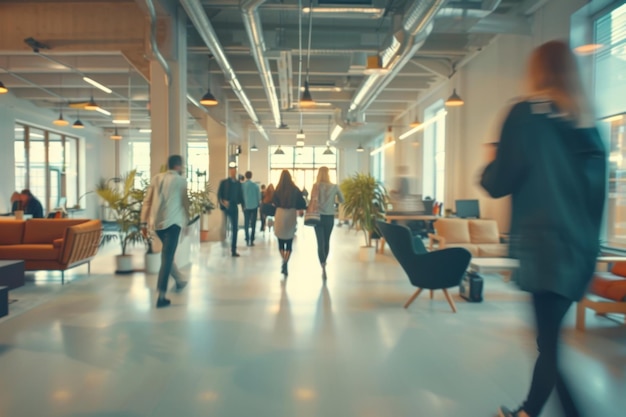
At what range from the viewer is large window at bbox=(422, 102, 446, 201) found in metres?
12.9

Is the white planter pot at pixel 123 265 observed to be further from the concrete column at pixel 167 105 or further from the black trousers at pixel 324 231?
the black trousers at pixel 324 231

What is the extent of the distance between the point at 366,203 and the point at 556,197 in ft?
21.5

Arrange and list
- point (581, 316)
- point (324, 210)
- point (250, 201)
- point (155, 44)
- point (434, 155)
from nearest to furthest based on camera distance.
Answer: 1. point (581, 316)
2. point (155, 44)
3. point (324, 210)
4. point (250, 201)
5. point (434, 155)

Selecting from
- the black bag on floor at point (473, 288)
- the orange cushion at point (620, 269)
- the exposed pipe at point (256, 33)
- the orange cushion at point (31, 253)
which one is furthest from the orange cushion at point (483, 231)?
the orange cushion at point (31, 253)

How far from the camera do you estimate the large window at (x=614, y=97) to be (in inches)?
229

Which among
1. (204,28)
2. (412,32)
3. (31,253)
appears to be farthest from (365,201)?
(31,253)

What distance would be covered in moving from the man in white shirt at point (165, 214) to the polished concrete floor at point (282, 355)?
0.38m

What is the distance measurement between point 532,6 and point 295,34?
148 inches

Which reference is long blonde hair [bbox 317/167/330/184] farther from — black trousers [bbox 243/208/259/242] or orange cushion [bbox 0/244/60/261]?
black trousers [bbox 243/208/259/242]

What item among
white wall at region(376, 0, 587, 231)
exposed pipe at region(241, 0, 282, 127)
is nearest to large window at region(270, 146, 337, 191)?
white wall at region(376, 0, 587, 231)

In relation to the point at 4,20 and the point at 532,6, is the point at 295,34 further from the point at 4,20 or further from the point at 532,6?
the point at 4,20

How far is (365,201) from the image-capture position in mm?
8328

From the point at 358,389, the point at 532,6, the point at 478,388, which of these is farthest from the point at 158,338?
the point at 532,6

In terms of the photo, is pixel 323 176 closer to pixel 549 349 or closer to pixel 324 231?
pixel 324 231
